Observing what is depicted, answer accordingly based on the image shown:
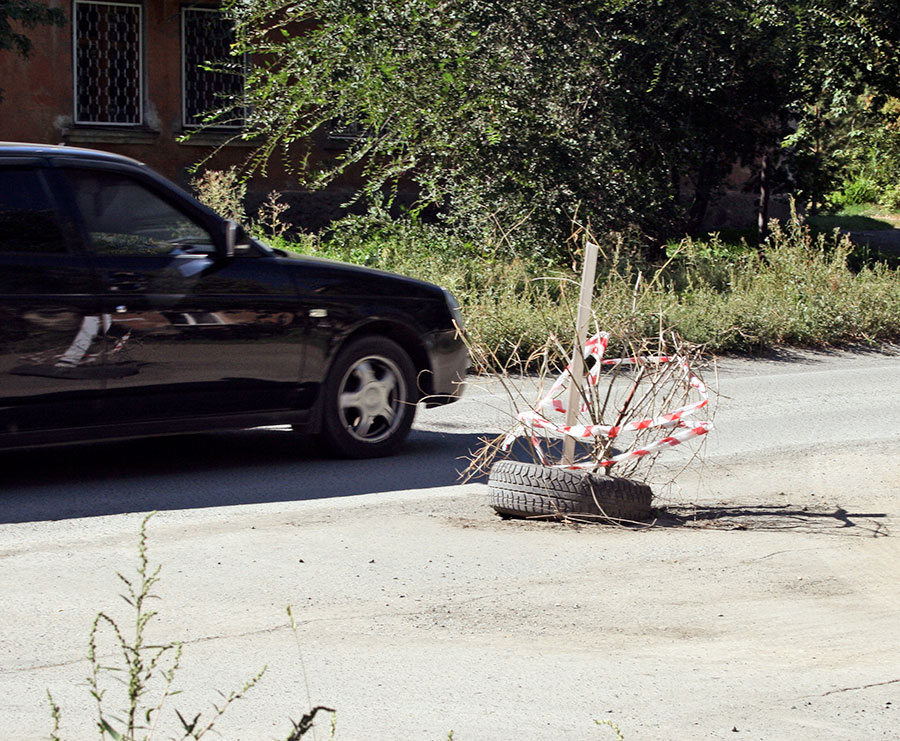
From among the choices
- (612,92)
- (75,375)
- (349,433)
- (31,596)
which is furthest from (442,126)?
(31,596)

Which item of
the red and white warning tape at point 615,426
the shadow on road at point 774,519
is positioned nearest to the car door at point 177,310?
the red and white warning tape at point 615,426

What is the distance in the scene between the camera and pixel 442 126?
1620 cm

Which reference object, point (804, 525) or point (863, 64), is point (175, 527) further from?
point (863, 64)

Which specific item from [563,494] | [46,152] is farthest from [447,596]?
[46,152]

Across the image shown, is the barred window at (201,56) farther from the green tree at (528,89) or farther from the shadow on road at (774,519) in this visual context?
the shadow on road at (774,519)

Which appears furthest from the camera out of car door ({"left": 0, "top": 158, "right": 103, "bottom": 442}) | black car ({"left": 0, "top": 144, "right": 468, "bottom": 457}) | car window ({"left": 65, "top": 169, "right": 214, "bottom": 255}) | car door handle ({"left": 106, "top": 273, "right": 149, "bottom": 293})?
car window ({"left": 65, "top": 169, "right": 214, "bottom": 255})

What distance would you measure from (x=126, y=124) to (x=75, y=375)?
16629 mm

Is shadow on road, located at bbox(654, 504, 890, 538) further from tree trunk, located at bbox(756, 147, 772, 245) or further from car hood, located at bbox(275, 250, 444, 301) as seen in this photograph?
tree trunk, located at bbox(756, 147, 772, 245)

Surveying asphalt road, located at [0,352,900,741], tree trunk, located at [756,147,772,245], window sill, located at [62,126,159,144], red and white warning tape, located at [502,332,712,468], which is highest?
window sill, located at [62,126,159,144]

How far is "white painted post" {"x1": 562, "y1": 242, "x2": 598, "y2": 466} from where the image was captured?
701 centimetres

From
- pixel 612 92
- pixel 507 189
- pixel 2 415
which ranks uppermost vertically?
pixel 612 92

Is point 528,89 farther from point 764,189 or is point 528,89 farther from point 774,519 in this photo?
point 774,519

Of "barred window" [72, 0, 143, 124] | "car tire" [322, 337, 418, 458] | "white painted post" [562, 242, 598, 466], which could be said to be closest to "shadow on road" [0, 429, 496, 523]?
"car tire" [322, 337, 418, 458]

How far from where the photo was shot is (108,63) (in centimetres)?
2277
